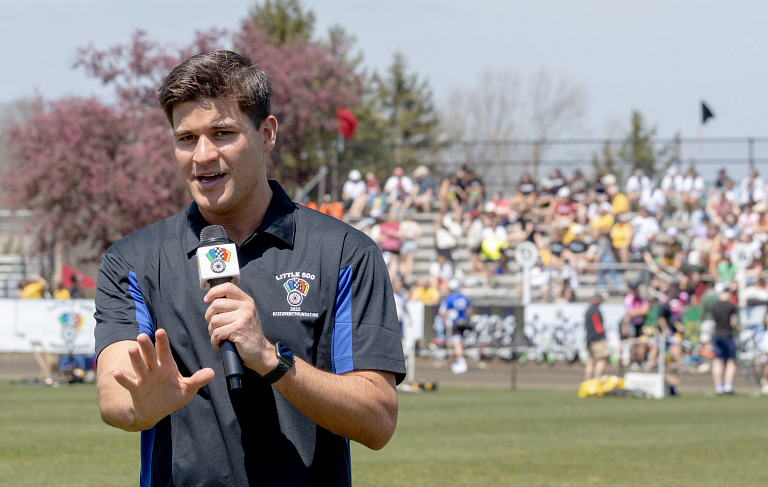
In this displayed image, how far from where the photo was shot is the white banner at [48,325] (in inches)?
811

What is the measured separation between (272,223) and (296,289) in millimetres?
221

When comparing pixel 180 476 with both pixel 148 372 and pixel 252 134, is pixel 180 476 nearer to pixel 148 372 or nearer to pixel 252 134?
pixel 148 372

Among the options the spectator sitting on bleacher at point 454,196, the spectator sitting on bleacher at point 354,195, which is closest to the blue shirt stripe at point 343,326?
the spectator sitting on bleacher at point 354,195

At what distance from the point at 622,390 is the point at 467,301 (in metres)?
5.64

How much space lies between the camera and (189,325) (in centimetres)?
272

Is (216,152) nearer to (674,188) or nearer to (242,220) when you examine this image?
(242,220)

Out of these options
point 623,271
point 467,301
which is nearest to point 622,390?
point 467,301

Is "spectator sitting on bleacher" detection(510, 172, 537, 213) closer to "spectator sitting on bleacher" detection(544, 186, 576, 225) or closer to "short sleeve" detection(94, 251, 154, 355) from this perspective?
"spectator sitting on bleacher" detection(544, 186, 576, 225)

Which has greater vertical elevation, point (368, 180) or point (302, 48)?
point (302, 48)

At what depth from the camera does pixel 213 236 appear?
8.87 feet

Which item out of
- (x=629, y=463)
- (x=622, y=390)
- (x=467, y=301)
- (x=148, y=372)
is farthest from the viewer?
(x=467, y=301)

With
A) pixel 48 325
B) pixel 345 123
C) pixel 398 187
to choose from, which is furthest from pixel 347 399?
pixel 345 123

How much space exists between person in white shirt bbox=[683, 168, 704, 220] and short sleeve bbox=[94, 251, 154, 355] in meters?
29.3

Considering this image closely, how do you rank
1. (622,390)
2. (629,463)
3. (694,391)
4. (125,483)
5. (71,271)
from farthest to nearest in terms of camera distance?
(71,271) → (694,391) → (622,390) → (629,463) → (125,483)
